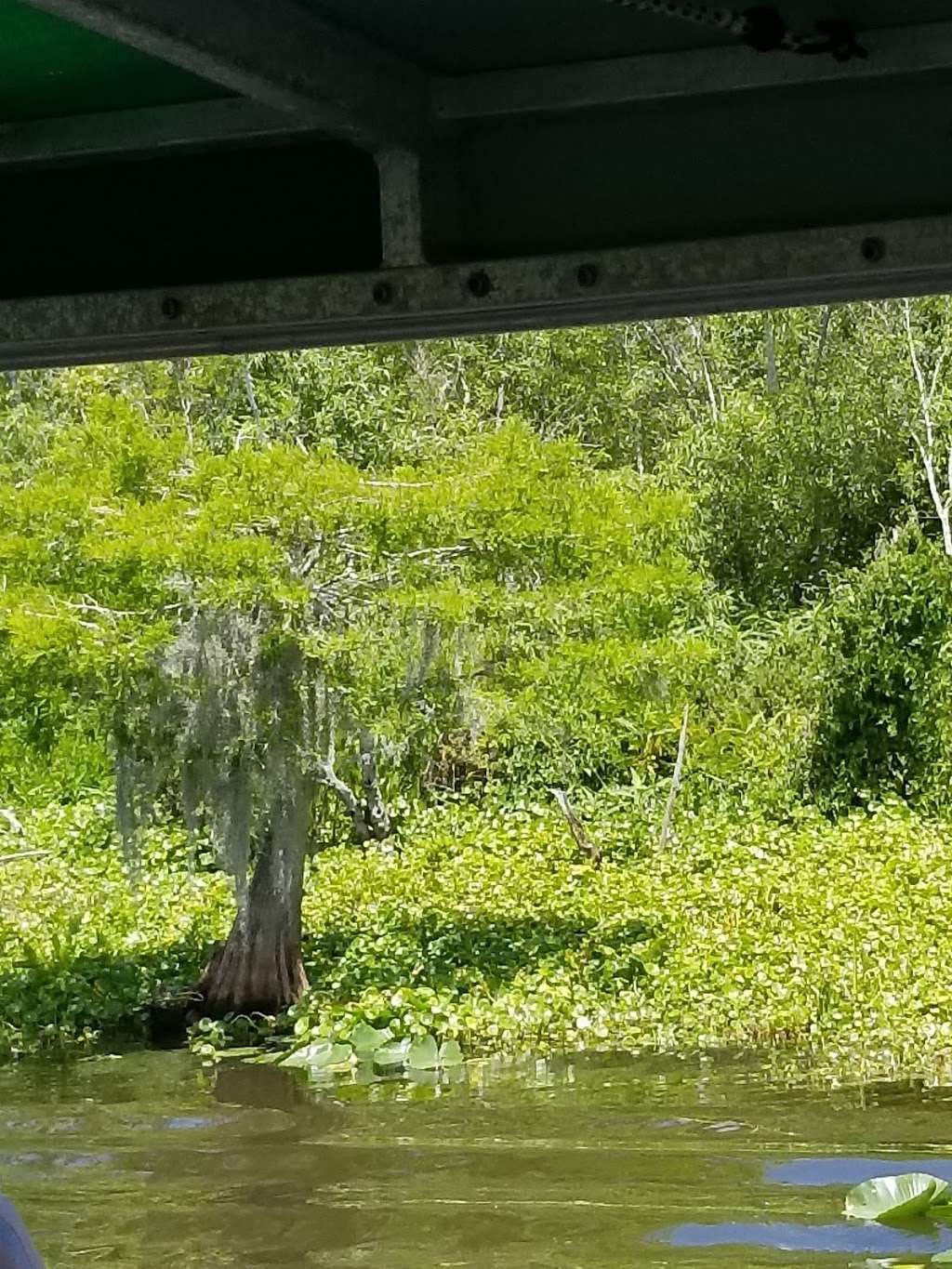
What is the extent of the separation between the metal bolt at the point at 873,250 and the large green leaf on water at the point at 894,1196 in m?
5.43

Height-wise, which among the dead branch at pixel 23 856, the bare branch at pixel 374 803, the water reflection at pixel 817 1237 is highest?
the bare branch at pixel 374 803

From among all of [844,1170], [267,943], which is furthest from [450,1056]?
[844,1170]


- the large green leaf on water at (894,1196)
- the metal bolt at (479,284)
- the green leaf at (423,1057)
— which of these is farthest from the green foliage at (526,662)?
the metal bolt at (479,284)

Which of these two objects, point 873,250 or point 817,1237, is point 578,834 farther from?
point 873,250

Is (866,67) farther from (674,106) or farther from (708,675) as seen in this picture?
(708,675)

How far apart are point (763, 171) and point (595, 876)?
10.6 meters

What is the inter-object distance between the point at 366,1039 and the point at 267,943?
1.17m

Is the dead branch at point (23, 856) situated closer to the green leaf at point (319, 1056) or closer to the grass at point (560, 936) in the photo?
the grass at point (560, 936)

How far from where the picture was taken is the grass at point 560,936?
11.0m

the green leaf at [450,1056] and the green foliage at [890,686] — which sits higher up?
the green foliage at [890,686]

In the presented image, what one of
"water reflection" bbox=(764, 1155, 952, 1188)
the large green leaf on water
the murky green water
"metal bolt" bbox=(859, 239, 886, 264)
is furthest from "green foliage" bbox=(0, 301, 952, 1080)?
"metal bolt" bbox=(859, 239, 886, 264)

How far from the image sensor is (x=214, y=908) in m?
13.3

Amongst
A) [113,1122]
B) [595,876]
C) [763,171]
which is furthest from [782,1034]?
[763,171]

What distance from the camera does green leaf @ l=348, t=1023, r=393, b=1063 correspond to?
35.6 ft
